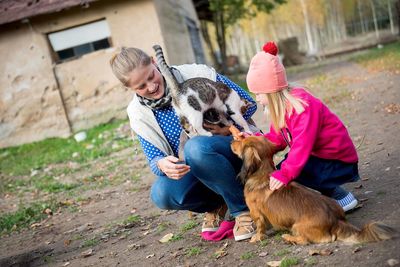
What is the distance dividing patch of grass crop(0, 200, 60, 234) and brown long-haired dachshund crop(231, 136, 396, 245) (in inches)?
158

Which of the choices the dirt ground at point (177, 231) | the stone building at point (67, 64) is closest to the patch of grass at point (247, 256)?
the dirt ground at point (177, 231)

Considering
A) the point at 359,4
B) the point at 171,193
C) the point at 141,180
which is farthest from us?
the point at 359,4

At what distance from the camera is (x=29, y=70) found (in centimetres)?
1388

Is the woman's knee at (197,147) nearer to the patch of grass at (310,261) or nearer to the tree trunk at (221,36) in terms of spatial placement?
the patch of grass at (310,261)

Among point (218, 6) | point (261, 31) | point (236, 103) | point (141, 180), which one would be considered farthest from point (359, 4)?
point (236, 103)

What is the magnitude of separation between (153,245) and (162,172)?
35.4 inches

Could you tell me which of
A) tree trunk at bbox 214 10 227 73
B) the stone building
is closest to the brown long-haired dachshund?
the stone building

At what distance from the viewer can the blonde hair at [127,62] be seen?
381 centimetres

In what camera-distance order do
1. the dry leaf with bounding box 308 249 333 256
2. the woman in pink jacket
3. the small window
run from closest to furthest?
the dry leaf with bounding box 308 249 333 256 → the woman in pink jacket → the small window

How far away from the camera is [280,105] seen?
3.72 metres

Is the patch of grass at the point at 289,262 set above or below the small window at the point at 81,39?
below

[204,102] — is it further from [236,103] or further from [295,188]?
[295,188]

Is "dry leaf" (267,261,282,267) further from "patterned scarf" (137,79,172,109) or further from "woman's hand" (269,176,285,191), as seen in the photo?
"patterned scarf" (137,79,172,109)

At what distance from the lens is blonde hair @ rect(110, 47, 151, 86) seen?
381 cm
